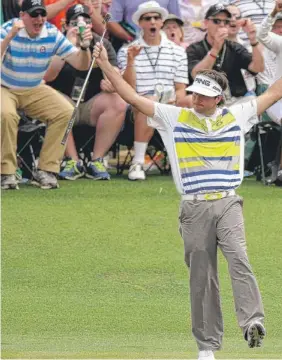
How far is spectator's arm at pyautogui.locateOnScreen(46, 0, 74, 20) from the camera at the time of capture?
49.1 feet

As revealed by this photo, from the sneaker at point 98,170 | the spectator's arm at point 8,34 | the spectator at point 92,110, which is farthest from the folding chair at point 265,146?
the spectator's arm at point 8,34

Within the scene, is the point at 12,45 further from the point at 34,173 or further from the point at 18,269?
the point at 18,269

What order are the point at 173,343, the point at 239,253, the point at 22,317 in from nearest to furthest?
the point at 239,253 < the point at 173,343 < the point at 22,317

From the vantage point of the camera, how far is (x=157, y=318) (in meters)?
9.87

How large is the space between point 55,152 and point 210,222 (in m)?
6.05

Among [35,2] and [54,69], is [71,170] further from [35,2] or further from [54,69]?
[35,2]

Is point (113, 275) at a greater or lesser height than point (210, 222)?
lesser

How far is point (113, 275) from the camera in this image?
11.1m

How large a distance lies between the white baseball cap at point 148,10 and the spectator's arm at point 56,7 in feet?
2.62

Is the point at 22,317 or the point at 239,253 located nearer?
the point at 239,253

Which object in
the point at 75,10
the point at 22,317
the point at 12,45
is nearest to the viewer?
the point at 22,317

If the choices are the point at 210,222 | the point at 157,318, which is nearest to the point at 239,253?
the point at 210,222

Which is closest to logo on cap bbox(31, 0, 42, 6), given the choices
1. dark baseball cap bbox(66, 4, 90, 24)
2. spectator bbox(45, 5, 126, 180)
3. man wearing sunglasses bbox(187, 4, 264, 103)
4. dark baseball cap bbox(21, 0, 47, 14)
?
dark baseball cap bbox(21, 0, 47, 14)

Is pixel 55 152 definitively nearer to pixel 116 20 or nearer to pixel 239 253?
pixel 116 20
